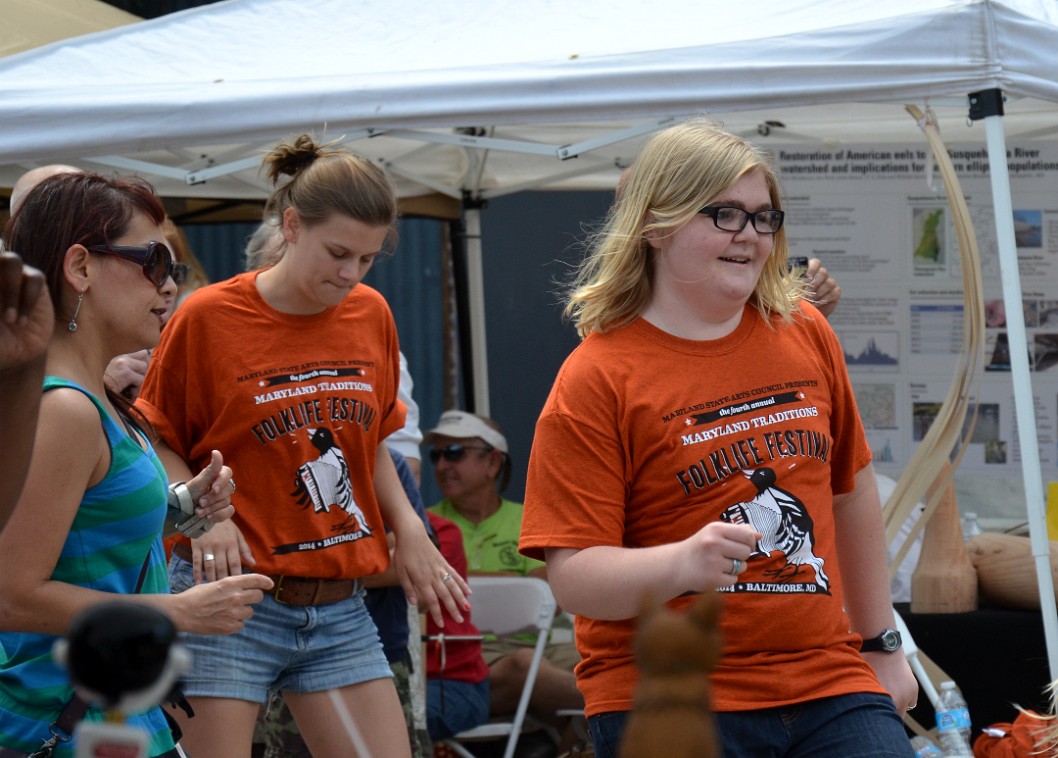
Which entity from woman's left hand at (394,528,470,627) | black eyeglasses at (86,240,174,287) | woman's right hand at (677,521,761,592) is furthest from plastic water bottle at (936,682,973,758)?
black eyeglasses at (86,240,174,287)

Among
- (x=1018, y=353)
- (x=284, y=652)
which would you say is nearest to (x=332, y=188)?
(x=284, y=652)

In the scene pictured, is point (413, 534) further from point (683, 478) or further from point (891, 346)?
point (891, 346)

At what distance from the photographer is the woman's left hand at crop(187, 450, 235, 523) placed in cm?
221

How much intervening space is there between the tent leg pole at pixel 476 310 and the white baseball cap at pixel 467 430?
1.77 ft

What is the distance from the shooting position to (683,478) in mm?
1995

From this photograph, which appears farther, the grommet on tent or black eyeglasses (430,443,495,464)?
black eyeglasses (430,443,495,464)

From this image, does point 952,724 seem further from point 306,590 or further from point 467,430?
point 467,430

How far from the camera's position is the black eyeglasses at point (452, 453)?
562 cm

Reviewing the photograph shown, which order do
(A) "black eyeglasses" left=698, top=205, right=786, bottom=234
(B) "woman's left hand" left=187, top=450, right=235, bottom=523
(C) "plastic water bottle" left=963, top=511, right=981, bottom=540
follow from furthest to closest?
(C) "plastic water bottle" left=963, top=511, right=981, bottom=540, (B) "woman's left hand" left=187, top=450, right=235, bottom=523, (A) "black eyeglasses" left=698, top=205, right=786, bottom=234

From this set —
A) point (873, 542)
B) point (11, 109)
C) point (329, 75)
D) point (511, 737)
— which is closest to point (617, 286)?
point (873, 542)

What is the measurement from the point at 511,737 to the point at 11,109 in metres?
2.65

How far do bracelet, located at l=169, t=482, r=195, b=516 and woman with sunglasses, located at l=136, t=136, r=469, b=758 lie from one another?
0.53 metres

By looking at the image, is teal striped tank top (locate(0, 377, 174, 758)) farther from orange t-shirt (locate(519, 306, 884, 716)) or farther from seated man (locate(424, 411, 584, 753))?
seated man (locate(424, 411, 584, 753))

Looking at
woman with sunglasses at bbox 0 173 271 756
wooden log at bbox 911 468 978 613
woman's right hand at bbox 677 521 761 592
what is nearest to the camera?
woman's right hand at bbox 677 521 761 592
